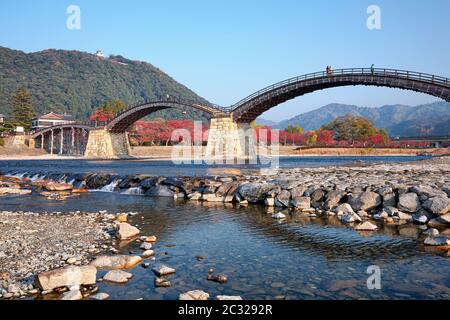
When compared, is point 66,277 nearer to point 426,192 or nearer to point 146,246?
point 146,246

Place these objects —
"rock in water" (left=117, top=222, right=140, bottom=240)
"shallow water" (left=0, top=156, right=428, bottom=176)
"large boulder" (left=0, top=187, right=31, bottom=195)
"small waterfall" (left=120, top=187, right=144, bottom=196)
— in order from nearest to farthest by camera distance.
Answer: "rock in water" (left=117, top=222, right=140, bottom=240) < "small waterfall" (left=120, top=187, right=144, bottom=196) < "large boulder" (left=0, top=187, right=31, bottom=195) < "shallow water" (left=0, top=156, right=428, bottom=176)

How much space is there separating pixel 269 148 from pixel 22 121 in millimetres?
62327

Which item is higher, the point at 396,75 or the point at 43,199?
the point at 396,75

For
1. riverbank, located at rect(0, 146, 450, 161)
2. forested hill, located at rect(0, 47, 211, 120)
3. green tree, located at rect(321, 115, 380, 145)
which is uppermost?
forested hill, located at rect(0, 47, 211, 120)

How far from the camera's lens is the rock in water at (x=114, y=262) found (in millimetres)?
6848

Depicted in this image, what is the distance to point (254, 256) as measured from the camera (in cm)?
772

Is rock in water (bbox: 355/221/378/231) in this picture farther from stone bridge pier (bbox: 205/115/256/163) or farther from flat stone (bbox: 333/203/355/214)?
stone bridge pier (bbox: 205/115/256/163)

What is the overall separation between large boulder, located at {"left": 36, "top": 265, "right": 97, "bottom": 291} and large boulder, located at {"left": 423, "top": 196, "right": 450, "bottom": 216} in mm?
9743

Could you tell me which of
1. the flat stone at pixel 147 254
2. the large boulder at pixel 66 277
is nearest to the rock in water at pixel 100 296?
the large boulder at pixel 66 277

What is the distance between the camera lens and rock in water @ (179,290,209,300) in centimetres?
527

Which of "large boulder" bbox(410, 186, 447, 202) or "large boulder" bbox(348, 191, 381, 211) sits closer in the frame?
"large boulder" bbox(410, 186, 447, 202)

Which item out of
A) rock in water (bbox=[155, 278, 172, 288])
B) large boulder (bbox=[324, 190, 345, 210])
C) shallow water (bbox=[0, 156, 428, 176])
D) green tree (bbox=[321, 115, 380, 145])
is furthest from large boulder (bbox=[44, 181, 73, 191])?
green tree (bbox=[321, 115, 380, 145])
